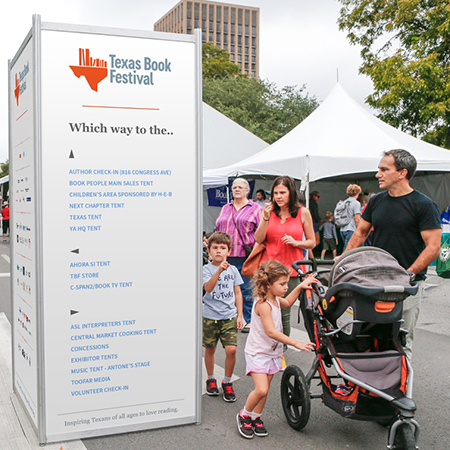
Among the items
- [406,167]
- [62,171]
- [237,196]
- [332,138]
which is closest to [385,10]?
[332,138]

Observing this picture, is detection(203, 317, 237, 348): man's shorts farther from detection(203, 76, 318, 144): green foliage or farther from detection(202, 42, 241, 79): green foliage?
detection(202, 42, 241, 79): green foliage

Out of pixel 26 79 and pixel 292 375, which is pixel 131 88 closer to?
pixel 26 79

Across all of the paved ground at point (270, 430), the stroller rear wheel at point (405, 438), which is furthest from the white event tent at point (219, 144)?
the stroller rear wheel at point (405, 438)

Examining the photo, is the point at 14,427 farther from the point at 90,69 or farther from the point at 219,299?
the point at 90,69

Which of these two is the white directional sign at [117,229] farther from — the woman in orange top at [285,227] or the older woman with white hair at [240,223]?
the older woman with white hair at [240,223]

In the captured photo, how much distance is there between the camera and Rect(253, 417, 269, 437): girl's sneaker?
3.75 metres

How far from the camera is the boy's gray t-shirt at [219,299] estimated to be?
4.41 m

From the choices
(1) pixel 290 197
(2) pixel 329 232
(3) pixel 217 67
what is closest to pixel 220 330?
(1) pixel 290 197

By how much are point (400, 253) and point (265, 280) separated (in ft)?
3.63

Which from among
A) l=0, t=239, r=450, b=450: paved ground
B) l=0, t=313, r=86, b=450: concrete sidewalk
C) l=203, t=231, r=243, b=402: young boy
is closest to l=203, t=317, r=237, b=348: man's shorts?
l=203, t=231, r=243, b=402: young boy

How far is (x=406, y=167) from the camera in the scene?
4043 mm

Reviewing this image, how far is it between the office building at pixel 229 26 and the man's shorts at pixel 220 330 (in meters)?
134

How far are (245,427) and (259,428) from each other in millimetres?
106

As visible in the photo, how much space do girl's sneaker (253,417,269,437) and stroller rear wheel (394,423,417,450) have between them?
0.94 meters
